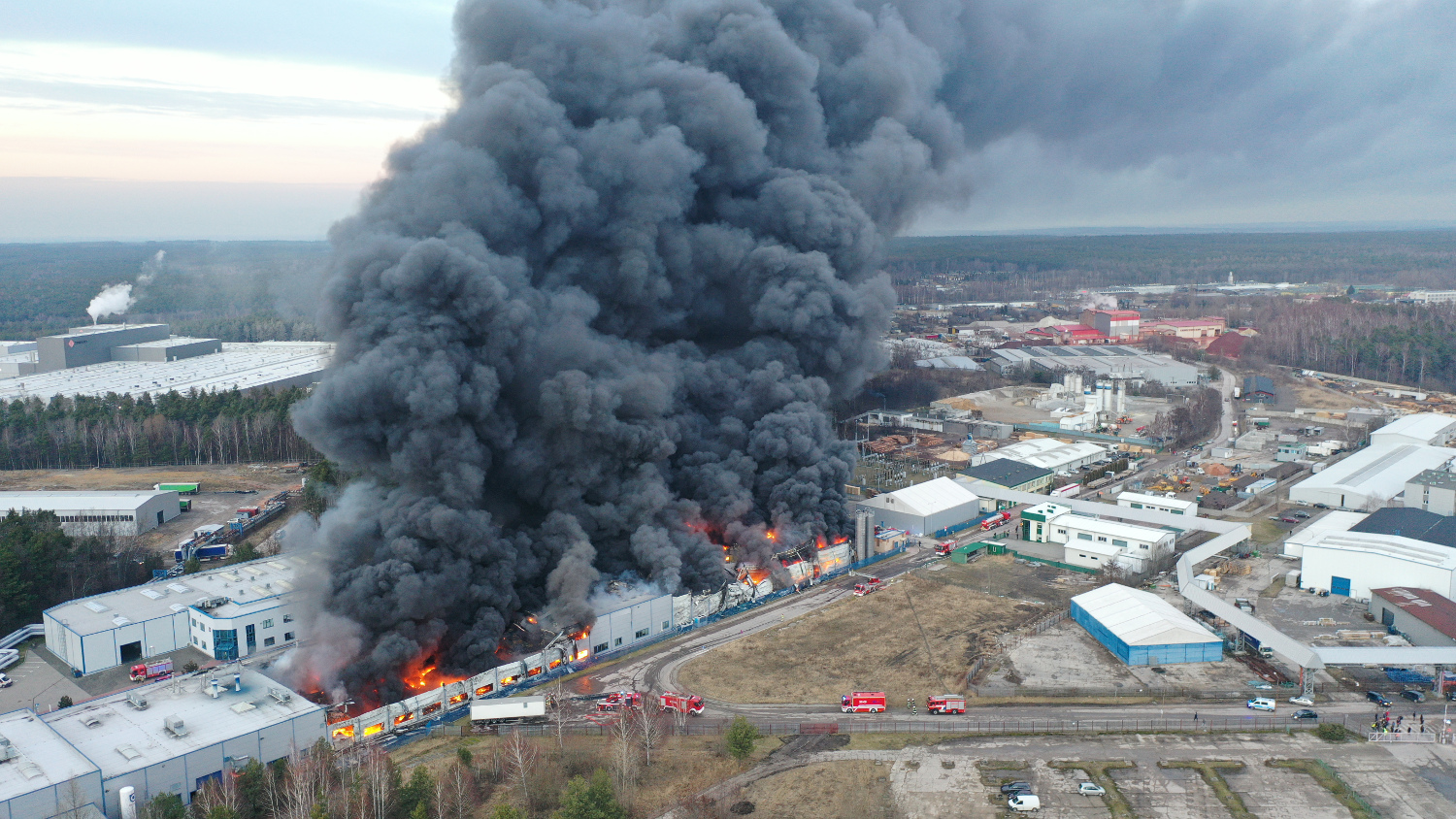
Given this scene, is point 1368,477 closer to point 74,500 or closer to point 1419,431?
point 1419,431

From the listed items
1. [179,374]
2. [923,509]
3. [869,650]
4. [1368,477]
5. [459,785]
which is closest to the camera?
[459,785]

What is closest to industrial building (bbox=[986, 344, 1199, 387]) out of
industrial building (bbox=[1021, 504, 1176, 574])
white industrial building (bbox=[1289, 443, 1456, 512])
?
white industrial building (bbox=[1289, 443, 1456, 512])

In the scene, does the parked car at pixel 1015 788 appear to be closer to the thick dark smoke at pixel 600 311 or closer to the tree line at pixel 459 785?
the tree line at pixel 459 785

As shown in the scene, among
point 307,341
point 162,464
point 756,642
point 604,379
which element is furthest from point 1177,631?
point 307,341

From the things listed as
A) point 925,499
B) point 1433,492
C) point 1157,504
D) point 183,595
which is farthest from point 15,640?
point 1433,492

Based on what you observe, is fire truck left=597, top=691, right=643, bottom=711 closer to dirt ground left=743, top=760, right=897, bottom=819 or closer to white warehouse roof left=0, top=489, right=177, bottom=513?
dirt ground left=743, top=760, right=897, bottom=819

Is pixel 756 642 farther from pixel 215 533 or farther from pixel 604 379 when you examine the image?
pixel 215 533
